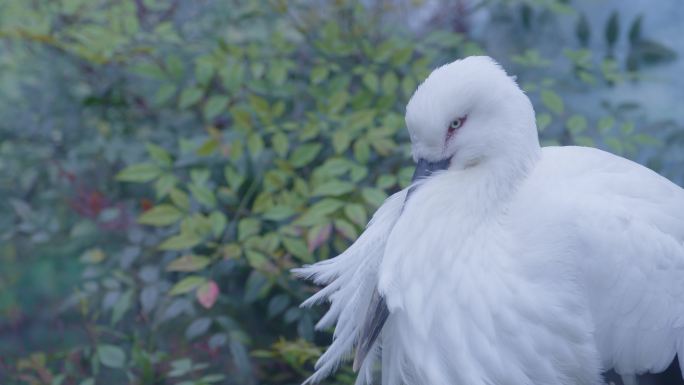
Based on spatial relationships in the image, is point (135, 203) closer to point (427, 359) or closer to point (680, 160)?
point (427, 359)

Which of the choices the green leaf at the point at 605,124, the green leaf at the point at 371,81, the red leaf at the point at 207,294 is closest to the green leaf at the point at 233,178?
the red leaf at the point at 207,294

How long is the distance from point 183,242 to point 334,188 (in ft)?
1.51

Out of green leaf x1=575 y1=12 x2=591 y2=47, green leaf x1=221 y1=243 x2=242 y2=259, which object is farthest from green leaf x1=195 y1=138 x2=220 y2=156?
green leaf x1=575 y1=12 x2=591 y2=47

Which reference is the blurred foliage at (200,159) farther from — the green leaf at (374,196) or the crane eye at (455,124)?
the crane eye at (455,124)

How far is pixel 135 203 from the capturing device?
315cm

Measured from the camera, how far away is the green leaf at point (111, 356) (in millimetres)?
2607

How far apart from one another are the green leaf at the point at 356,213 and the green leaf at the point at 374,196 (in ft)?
0.11

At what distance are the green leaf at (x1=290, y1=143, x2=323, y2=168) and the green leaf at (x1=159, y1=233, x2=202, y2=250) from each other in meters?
0.40

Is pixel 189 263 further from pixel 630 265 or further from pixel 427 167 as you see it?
pixel 630 265

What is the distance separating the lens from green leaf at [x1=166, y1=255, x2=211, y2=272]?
262cm

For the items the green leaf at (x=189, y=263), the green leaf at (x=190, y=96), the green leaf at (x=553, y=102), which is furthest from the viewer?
the green leaf at (x=190, y=96)

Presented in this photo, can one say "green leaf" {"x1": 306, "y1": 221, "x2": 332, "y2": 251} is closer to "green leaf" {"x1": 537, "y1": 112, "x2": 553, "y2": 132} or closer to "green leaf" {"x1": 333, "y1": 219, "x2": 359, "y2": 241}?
"green leaf" {"x1": 333, "y1": 219, "x2": 359, "y2": 241}

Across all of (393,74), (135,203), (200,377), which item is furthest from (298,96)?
(200,377)

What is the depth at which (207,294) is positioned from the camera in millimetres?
2527
